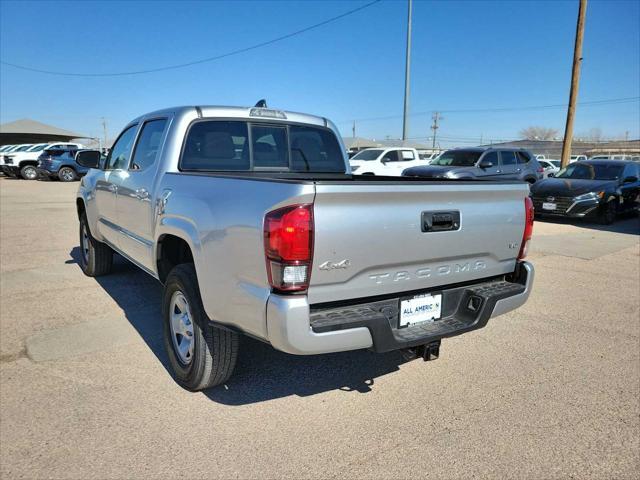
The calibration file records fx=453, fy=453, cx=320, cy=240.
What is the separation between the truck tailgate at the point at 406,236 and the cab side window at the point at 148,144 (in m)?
2.12

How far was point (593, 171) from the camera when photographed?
1273 cm

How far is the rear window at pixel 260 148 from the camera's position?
370cm

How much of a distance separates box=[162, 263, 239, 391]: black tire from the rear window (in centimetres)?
104

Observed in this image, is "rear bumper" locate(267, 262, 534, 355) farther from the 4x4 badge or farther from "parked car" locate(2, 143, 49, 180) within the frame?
"parked car" locate(2, 143, 49, 180)

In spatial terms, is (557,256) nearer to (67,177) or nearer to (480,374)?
(480,374)

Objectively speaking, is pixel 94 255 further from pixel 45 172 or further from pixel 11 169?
pixel 11 169

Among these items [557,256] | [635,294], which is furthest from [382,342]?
[557,256]

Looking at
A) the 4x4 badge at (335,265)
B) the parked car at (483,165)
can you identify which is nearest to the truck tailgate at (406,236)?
the 4x4 badge at (335,265)

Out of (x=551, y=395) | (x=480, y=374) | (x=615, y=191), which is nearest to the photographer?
(x=551, y=395)

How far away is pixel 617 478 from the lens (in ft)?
7.73

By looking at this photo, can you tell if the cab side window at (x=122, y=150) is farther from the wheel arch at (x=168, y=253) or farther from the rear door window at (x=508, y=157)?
the rear door window at (x=508, y=157)

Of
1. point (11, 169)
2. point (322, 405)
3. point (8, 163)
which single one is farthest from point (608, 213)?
point (11, 169)

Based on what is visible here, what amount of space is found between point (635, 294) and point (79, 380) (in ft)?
20.1

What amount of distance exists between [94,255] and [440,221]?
4.80 meters
